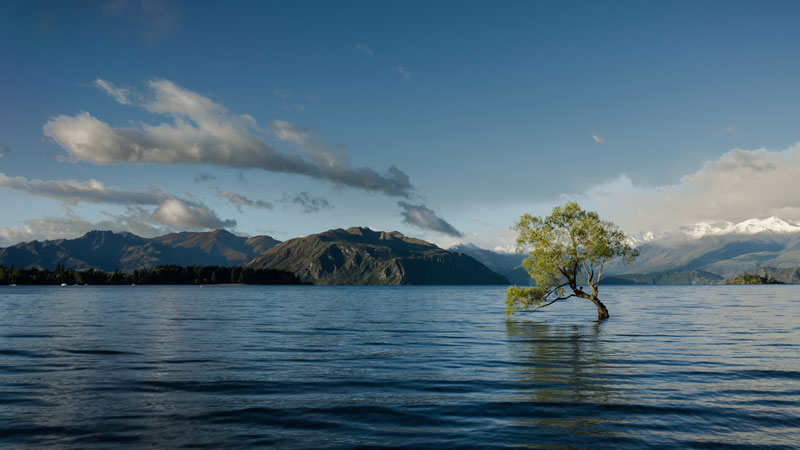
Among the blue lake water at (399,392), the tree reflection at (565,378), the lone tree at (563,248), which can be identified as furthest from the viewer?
the lone tree at (563,248)

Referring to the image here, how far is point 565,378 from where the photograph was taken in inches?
1207

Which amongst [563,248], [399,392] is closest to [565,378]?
[399,392]

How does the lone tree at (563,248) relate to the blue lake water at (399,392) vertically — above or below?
above

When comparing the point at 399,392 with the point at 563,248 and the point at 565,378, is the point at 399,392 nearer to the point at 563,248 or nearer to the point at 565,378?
the point at 565,378

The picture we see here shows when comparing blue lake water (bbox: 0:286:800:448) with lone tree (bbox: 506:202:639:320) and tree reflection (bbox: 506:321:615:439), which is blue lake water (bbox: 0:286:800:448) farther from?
lone tree (bbox: 506:202:639:320)

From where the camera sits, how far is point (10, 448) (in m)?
17.6

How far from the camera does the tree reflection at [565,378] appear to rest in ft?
69.8

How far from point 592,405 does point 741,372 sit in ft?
56.2

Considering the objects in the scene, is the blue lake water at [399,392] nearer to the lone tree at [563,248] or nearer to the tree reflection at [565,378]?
the tree reflection at [565,378]

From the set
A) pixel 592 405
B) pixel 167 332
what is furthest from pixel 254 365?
pixel 167 332

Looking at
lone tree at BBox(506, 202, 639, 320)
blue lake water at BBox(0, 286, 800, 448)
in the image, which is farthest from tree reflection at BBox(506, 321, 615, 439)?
lone tree at BBox(506, 202, 639, 320)

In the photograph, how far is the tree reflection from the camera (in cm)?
2127

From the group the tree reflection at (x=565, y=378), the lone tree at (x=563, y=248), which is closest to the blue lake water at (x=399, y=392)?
the tree reflection at (x=565, y=378)

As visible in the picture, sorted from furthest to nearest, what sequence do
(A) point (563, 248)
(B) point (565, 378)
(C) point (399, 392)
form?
1. (A) point (563, 248)
2. (B) point (565, 378)
3. (C) point (399, 392)
